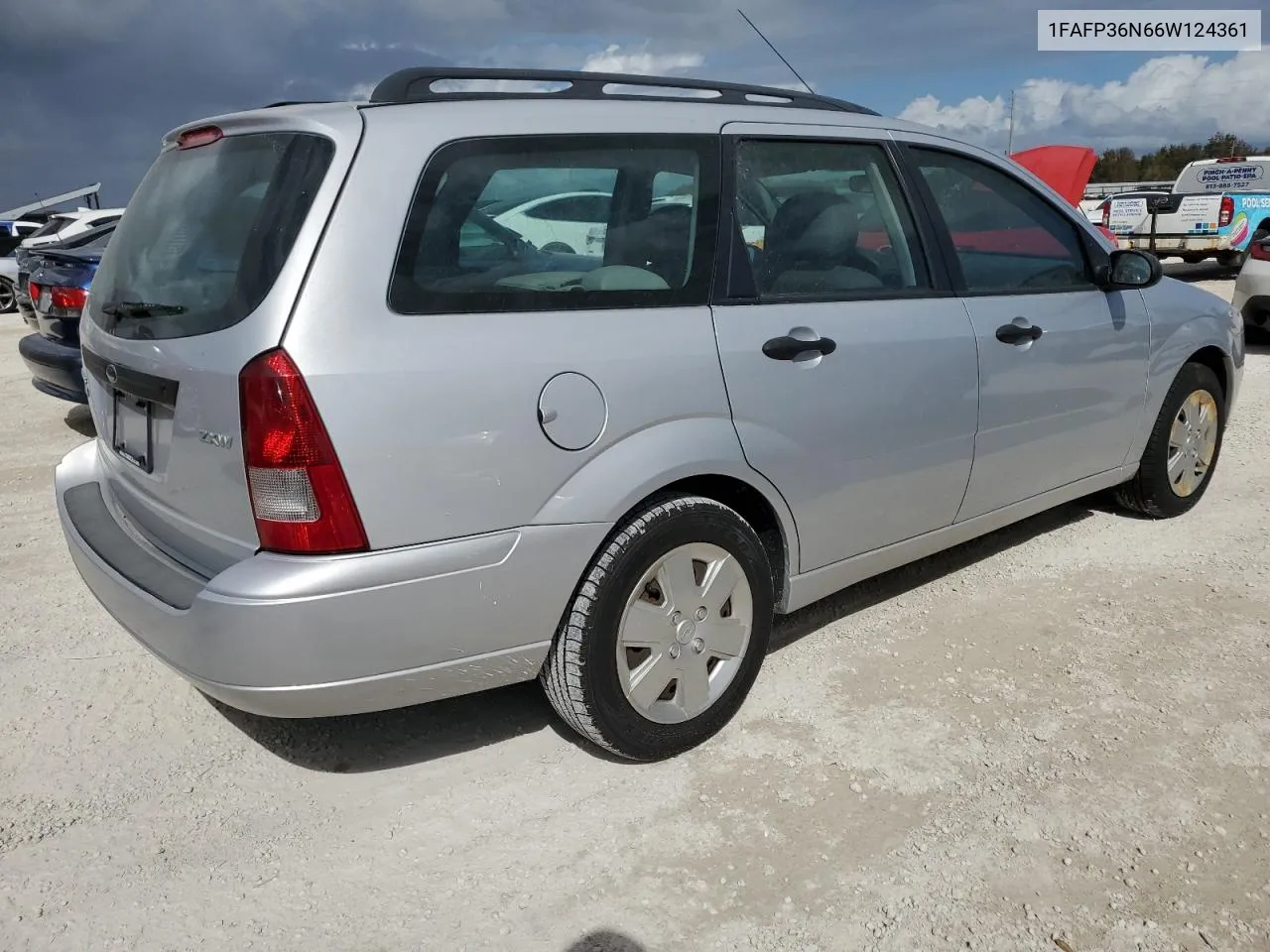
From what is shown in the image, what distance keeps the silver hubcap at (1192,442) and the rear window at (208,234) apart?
12.6 ft

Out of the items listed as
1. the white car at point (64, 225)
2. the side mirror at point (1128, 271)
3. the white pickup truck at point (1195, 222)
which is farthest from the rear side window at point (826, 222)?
the white car at point (64, 225)

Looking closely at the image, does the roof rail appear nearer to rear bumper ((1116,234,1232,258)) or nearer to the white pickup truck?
the white pickup truck

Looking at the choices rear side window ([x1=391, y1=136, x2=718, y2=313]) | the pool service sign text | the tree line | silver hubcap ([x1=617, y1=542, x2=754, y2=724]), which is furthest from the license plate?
the tree line

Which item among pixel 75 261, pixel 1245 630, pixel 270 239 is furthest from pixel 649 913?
pixel 75 261

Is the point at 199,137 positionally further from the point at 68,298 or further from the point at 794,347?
the point at 68,298

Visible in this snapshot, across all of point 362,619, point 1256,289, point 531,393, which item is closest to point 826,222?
point 531,393

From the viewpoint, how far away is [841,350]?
309 cm

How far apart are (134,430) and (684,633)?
1564mm

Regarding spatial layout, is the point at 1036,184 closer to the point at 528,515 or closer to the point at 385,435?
the point at 528,515

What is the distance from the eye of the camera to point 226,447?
2.35 m

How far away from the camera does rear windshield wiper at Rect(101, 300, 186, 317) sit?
2586mm

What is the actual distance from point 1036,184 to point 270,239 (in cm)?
290

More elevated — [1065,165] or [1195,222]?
[1065,165]

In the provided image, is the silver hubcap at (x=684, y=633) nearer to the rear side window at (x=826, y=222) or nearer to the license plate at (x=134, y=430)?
the rear side window at (x=826, y=222)
